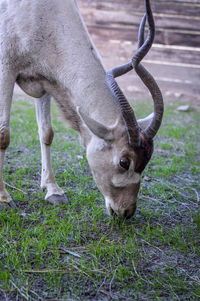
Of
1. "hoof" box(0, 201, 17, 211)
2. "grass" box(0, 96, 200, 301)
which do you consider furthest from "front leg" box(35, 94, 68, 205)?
"hoof" box(0, 201, 17, 211)

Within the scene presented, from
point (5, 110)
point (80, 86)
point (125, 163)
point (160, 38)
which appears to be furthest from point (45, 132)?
point (160, 38)

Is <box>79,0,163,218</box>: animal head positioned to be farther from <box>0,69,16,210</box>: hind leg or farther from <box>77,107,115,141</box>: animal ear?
<box>0,69,16,210</box>: hind leg

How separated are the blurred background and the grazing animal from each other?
6.90 meters

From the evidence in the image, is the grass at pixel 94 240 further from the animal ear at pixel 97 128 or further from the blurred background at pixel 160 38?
the blurred background at pixel 160 38

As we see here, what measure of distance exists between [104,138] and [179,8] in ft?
28.1

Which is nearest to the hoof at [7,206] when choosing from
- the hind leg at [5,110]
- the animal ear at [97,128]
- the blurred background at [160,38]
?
the hind leg at [5,110]

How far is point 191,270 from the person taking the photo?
8.91ft

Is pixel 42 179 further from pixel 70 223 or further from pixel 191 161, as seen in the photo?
pixel 191 161

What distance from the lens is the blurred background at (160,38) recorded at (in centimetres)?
1043

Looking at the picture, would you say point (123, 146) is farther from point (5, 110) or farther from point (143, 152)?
point (5, 110)

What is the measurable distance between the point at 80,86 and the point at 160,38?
7881 mm

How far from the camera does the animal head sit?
3.03m

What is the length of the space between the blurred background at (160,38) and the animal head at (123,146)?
7211mm

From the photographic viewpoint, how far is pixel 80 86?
336 cm
